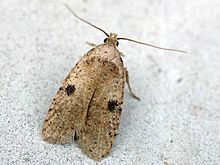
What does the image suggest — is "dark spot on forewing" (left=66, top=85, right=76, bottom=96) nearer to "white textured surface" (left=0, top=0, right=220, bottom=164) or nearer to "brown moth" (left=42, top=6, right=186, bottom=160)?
"brown moth" (left=42, top=6, right=186, bottom=160)

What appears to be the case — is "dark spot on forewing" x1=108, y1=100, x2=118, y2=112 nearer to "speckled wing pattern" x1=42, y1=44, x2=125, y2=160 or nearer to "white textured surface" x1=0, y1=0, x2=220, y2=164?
"speckled wing pattern" x1=42, y1=44, x2=125, y2=160

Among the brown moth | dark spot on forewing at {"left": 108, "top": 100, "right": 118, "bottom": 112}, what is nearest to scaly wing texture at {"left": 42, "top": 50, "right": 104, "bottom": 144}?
the brown moth

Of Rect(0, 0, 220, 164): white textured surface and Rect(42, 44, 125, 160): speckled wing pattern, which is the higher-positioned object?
Rect(42, 44, 125, 160): speckled wing pattern

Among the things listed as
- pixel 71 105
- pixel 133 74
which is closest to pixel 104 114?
pixel 71 105

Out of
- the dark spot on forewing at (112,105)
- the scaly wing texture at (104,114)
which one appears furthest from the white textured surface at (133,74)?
the dark spot on forewing at (112,105)

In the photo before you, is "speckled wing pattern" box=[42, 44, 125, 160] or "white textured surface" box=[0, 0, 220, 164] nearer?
"speckled wing pattern" box=[42, 44, 125, 160]

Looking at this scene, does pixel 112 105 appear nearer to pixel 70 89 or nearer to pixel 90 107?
pixel 90 107

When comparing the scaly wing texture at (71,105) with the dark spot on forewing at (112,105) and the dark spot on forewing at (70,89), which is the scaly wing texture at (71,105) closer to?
the dark spot on forewing at (70,89)
